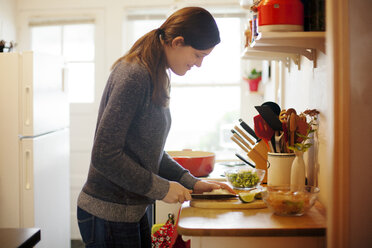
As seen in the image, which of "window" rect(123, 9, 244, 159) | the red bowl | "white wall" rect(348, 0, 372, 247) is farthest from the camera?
"window" rect(123, 9, 244, 159)

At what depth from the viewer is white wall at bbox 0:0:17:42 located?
3497 mm

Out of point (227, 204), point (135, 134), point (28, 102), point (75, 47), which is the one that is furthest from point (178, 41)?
point (75, 47)

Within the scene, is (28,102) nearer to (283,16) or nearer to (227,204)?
(227,204)

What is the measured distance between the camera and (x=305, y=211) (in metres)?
1.36

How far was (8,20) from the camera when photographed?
11.9 feet

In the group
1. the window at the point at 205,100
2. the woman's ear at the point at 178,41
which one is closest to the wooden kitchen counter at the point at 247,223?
the woman's ear at the point at 178,41

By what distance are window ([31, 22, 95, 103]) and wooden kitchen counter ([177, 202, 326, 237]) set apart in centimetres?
262

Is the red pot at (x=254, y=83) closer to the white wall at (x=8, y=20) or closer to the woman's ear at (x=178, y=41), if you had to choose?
the white wall at (x=8, y=20)

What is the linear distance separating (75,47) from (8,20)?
1.97 feet

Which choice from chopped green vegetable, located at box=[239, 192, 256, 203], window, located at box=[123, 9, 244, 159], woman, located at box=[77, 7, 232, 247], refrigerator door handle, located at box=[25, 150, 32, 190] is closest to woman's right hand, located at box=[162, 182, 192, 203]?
woman, located at box=[77, 7, 232, 247]

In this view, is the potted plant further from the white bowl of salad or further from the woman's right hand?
the woman's right hand

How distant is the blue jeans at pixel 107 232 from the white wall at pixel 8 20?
2.67 m

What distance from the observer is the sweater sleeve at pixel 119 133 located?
118 cm

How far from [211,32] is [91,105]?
Result: 8.54 ft
